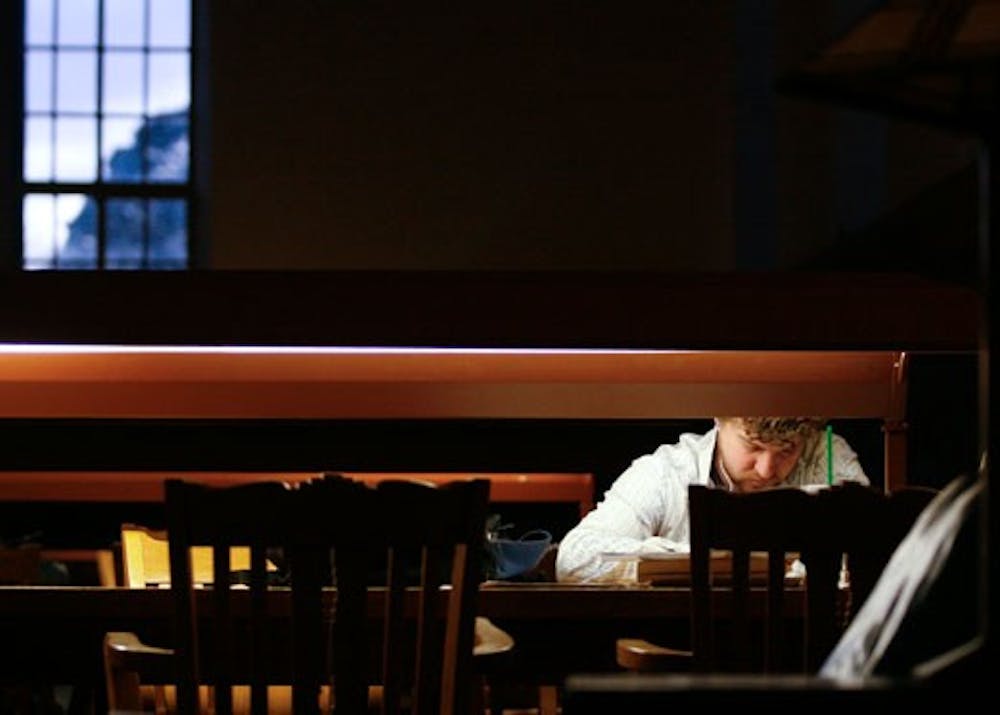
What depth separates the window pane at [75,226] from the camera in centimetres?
923

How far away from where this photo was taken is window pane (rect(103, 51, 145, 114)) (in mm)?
9438

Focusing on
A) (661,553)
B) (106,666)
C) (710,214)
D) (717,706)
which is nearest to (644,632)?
(661,553)

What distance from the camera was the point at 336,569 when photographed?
2379 mm

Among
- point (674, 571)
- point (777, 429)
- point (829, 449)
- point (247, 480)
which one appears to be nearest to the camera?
point (674, 571)

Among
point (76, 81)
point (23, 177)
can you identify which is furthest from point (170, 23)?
point (23, 177)

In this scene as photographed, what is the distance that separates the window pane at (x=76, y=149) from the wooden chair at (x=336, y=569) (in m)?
7.12

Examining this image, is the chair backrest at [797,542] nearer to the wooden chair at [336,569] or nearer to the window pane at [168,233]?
the wooden chair at [336,569]

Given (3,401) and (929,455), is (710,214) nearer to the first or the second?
(929,455)

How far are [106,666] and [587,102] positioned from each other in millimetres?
6029

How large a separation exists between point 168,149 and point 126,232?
1.48 feet

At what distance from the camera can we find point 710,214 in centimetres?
875

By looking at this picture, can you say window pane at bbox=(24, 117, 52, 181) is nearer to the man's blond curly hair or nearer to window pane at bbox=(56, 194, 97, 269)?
window pane at bbox=(56, 194, 97, 269)

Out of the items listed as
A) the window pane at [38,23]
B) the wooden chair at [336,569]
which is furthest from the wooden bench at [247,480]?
the window pane at [38,23]

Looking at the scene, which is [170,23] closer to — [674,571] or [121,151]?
[121,151]
